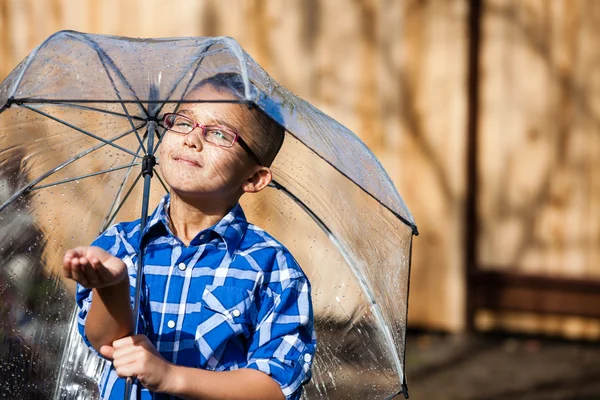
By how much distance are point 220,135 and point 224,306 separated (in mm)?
398

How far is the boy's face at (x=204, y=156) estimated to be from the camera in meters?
2.29

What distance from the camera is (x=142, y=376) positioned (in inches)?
80.7

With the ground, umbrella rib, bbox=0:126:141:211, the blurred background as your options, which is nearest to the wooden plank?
the blurred background

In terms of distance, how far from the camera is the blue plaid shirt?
7.40 ft

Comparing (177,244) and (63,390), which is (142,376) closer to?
(177,244)

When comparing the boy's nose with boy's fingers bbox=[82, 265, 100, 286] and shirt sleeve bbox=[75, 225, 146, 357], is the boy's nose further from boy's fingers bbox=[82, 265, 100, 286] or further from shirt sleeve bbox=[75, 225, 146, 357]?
boy's fingers bbox=[82, 265, 100, 286]

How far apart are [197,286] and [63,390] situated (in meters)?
0.71

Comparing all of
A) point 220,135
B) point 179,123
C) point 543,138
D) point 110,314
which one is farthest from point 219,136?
point 543,138

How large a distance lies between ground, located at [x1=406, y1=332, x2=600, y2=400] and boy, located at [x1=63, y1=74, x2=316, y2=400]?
9.88ft

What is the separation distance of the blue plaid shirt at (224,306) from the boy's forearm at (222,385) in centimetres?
3

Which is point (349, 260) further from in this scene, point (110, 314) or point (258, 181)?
point (110, 314)

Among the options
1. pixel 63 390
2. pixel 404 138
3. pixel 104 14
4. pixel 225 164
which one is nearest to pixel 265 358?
pixel 225 164

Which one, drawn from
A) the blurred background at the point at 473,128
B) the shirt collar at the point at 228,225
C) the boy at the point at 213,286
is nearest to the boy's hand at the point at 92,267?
the boy at the point at 213,286

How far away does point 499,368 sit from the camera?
18.5 ft
